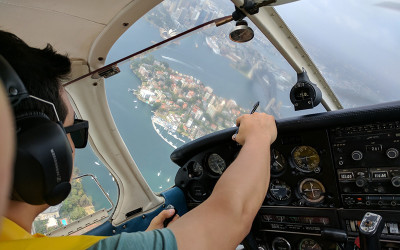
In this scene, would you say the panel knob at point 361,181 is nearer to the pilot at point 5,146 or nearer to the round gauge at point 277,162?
the round gauge at point 277,162

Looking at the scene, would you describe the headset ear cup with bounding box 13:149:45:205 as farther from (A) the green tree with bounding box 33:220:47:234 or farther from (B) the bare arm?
(A) the green tree with bounding box 33:220:47:234

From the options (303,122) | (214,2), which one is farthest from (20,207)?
(303,122)

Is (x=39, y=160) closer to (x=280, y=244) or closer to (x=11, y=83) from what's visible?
(x=11, y=83)

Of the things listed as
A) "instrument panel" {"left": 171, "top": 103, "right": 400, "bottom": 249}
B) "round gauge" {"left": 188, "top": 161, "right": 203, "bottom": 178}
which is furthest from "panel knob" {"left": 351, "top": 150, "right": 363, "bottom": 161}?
"round gauge" {"left": 188, "top": 161, "right": 203, "bottom": 178}

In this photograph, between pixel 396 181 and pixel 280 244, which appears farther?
pixel 280 244

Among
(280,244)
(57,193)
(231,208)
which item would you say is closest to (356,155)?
(280,244)

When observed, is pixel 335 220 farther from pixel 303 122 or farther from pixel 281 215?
pixel 303 122
